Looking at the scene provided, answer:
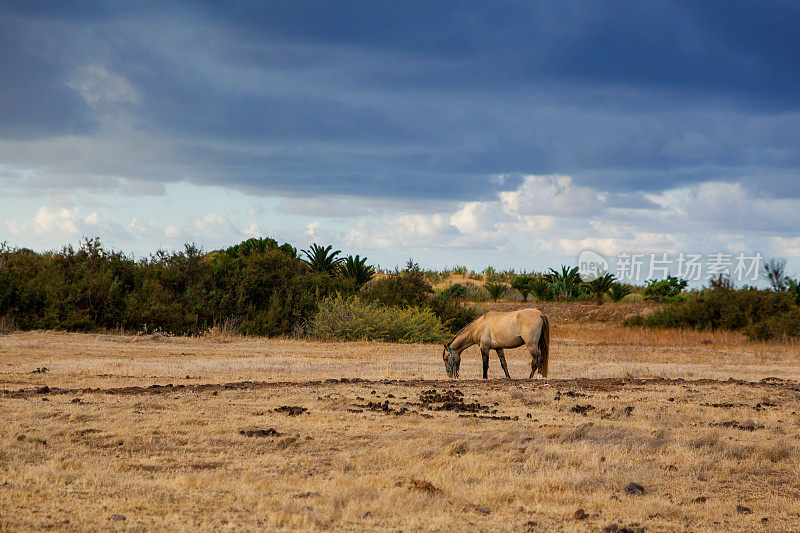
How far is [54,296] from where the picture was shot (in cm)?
2473

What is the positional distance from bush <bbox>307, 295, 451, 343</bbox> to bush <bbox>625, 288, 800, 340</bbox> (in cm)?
1285

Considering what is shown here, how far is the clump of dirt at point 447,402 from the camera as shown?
10.6 metres

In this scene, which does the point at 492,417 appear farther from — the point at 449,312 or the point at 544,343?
the point at 449,312

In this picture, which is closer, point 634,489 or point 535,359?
point 634,489

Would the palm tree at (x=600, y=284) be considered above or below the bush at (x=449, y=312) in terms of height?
above

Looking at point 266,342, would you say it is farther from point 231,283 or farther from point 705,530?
point 705,530

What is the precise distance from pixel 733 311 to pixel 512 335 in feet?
69.9

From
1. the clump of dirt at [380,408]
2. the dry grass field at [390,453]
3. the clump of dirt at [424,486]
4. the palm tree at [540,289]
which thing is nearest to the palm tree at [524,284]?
the palm tree at [540,289]

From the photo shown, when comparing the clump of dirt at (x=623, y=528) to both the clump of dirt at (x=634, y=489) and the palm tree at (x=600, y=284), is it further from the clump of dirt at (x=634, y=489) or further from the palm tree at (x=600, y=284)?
the palm tree at (x=600, y=284)

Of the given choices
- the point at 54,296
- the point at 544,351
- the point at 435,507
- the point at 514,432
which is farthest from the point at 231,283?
the point at 435,507

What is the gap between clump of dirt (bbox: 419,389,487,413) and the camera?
416 inches

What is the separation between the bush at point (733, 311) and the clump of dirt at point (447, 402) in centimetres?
2097

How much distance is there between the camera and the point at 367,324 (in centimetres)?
2578

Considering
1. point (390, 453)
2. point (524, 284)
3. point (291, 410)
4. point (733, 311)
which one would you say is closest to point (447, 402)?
point (291, 410)
